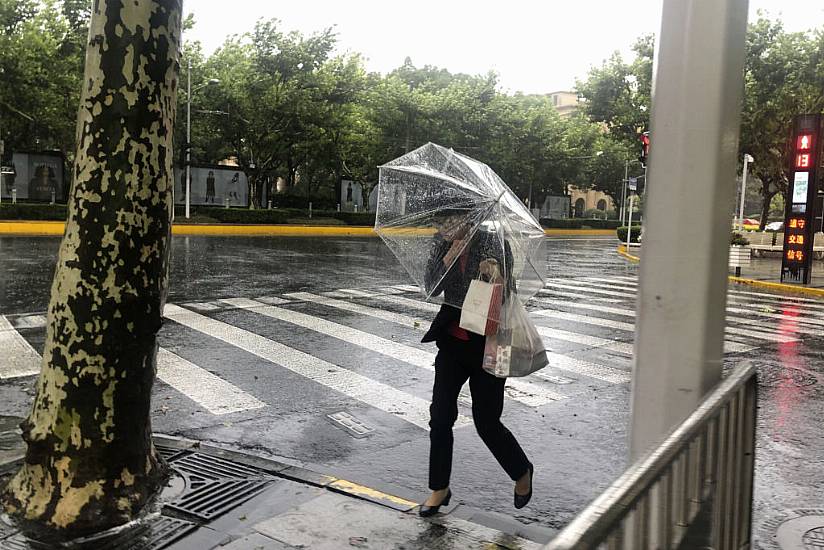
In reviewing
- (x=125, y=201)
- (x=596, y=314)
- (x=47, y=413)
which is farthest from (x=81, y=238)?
(x=596, y=314)

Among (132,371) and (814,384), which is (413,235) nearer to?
(132,371)

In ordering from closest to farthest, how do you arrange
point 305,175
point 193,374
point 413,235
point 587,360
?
1. point 413,235
2. point 193,374
3. point 587,360
4. point 305,175

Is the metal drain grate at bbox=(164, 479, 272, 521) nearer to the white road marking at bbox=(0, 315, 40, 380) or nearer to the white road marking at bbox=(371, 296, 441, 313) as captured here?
the white road marking at bbox=(0, 315, 40, 380)

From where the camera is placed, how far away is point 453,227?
419 cm

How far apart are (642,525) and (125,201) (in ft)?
10.3

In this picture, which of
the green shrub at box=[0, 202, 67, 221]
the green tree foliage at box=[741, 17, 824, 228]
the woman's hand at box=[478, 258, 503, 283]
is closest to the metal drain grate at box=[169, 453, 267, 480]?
A: the woman's hand at box=[478, 258, 503, 283]

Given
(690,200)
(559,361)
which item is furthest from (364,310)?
(690,200)

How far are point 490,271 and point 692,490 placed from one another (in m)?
1.90

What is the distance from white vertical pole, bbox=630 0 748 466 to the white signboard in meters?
16.8

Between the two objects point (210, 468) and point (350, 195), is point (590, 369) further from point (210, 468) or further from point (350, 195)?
point (350, 195)

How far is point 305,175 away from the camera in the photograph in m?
49.9

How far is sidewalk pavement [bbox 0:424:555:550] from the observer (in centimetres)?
376

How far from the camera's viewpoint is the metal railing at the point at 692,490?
5.82 ft

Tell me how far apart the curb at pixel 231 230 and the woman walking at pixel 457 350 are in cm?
2134
